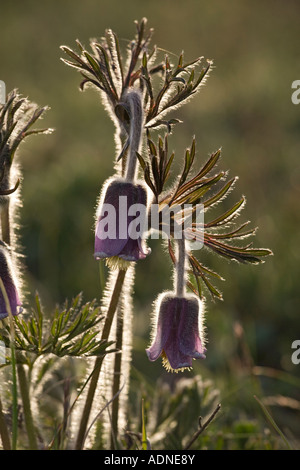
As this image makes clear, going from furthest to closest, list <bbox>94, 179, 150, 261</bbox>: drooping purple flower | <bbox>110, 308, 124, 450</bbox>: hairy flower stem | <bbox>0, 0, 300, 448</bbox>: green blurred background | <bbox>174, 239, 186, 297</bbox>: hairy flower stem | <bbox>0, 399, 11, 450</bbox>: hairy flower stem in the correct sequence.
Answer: <bbox>0, 0, 300, 448</bbox>: green blurred background < <bbox>110, 308, 124, 450</bbox>: hairy flower stem < <bbox>0, 399, 11, 450</bbox>: hairy flower stem < <bbox>174, 239, 186, 297</bbox>: hairy flower stem < <bbox>94, 179, 150, 261</bbox>: drooping purple flower

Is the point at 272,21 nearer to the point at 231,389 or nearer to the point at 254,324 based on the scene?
the point at 254,324

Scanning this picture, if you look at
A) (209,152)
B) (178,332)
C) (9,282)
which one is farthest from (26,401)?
(209,152)

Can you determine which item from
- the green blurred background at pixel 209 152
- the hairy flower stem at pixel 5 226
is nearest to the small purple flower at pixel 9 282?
the hairy flower stem at pixel 5 226

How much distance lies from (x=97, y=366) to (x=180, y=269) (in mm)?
435

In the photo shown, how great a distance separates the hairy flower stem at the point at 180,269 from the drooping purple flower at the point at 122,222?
123 mm

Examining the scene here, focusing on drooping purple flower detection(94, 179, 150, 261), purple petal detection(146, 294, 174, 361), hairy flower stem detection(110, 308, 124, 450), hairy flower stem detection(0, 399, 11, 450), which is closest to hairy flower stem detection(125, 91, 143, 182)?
drooping purple flower detection(94, 179, 150, 261)

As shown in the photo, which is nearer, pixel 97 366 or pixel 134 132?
pixel 134 132

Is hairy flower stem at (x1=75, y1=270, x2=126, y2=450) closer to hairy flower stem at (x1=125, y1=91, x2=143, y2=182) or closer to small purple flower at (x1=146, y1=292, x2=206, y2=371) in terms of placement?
small purple flower at (x1=146, y1=292, x2=206, y2=371)

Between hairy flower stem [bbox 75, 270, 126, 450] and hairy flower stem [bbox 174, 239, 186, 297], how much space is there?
182 millimetres

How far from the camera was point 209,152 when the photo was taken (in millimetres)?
5961

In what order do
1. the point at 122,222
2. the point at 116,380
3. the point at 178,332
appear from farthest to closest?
1. the point at 116,380
2. the point at 178,332
3. the point at 122,222

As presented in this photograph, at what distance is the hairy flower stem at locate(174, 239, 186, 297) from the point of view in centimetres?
194

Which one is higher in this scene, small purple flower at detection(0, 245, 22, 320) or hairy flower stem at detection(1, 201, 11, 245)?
hairy flower stem at detection(1, 201, 11, 245)

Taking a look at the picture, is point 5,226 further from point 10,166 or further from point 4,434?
point 4,434
